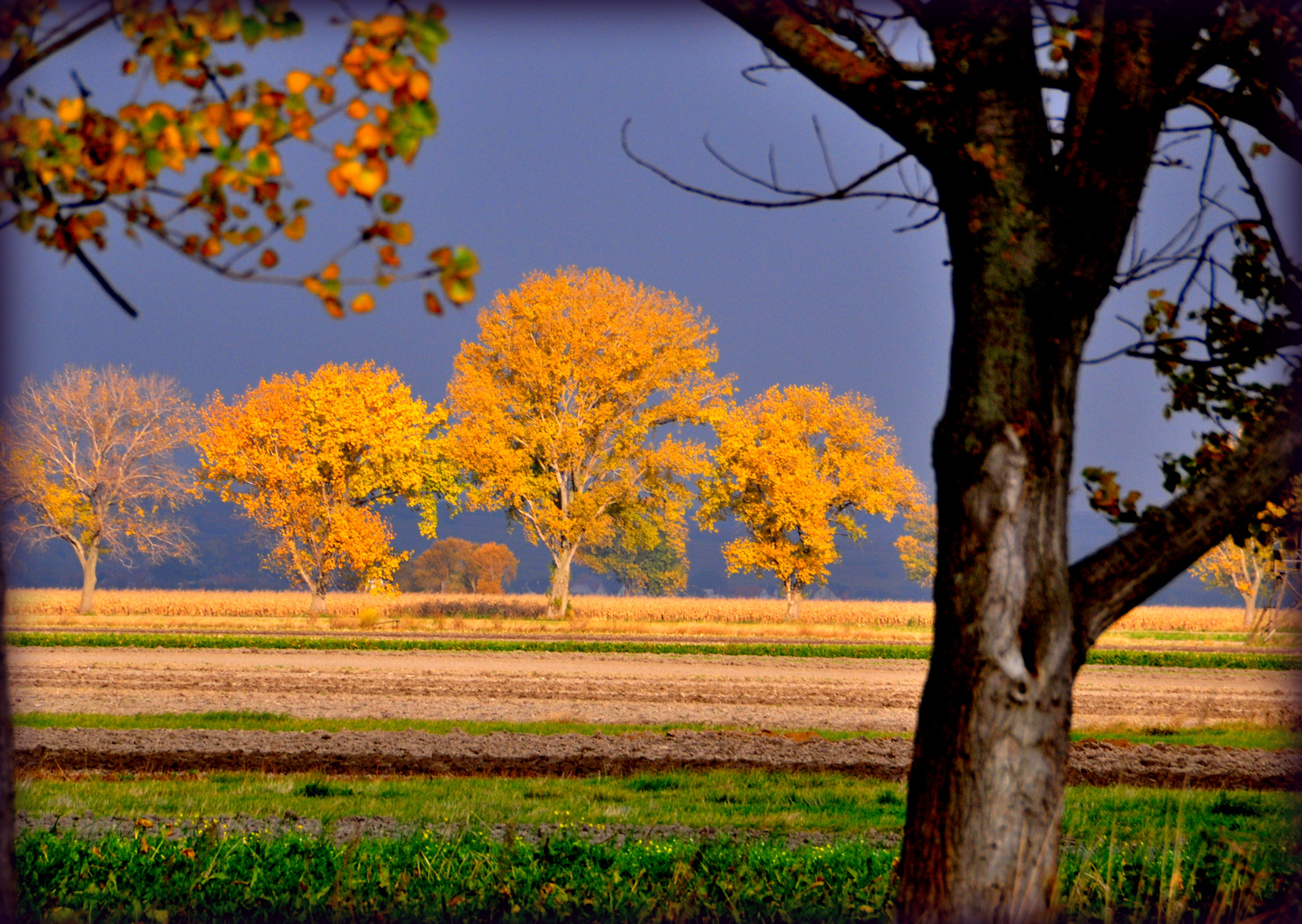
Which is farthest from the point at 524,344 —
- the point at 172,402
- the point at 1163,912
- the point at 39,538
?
the point at 1163,912

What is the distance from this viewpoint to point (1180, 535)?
12.9ft

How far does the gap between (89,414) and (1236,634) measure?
2246 inches

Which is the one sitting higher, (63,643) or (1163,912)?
(1163,912)

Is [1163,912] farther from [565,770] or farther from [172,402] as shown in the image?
[172,402]

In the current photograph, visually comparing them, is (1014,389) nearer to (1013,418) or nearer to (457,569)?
(1013,418)

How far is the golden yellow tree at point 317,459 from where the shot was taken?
46.4 meters

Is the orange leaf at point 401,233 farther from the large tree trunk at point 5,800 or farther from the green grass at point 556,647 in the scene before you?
the green grass at point 556,647

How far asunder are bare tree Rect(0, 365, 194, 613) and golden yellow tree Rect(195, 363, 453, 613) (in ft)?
6.14

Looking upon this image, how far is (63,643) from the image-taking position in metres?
26.2

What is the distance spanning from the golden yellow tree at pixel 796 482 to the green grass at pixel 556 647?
63.5 feet

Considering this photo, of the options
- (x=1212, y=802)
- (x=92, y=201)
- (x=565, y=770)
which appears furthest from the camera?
(x=565, y=770)

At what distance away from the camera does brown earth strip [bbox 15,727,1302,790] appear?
35.1ft

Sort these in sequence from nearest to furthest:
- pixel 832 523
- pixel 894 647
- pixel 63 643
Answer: pixel 63 643
pixel 894 647
pixel 832 523

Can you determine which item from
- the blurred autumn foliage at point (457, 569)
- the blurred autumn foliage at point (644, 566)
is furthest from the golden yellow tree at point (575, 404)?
the blurred autumn foliage at point (457, 569)
